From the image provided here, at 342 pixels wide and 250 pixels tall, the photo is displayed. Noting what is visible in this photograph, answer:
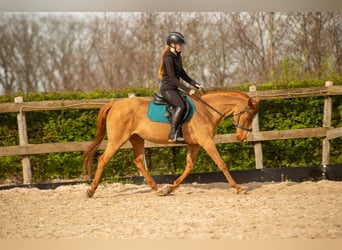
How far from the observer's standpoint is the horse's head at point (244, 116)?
7.53 m

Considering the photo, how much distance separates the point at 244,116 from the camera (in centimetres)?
755

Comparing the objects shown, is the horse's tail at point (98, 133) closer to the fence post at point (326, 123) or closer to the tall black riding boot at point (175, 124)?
the tall black riding boot at point (175, 124)

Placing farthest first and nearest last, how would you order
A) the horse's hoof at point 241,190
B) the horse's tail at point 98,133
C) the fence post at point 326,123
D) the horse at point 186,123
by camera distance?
1. the fence post at point 326,123
2. the horse's tail at point 98,133
3. the horse at point 186,123
4. the horse's hoof at point 241,190

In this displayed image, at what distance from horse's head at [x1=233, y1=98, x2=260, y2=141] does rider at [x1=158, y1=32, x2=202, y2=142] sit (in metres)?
0.74

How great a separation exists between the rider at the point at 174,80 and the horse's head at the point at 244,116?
0.74m

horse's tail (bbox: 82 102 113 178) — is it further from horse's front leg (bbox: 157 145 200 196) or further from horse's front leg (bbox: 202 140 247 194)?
horse's front leg (bbox: 202 140 247 194)

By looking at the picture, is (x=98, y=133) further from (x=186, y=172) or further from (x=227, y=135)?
(x=227, y=135)

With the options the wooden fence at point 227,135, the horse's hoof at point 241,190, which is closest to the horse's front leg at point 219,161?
the horse's hoof at point 241,190

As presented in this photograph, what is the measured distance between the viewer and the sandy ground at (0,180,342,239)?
197 inches

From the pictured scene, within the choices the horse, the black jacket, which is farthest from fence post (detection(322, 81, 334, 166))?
the black jacket

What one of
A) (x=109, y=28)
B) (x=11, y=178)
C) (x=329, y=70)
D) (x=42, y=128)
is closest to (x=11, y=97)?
(x=42, y=128)

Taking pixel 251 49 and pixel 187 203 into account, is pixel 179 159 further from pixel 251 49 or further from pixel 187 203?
pixel 251 49


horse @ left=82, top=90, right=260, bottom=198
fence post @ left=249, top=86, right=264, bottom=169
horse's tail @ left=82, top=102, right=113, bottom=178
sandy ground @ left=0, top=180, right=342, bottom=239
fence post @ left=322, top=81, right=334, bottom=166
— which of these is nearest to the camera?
sandy ground @ left=0, top=180, right=342, bottom=239

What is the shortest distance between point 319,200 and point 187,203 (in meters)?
1.68
